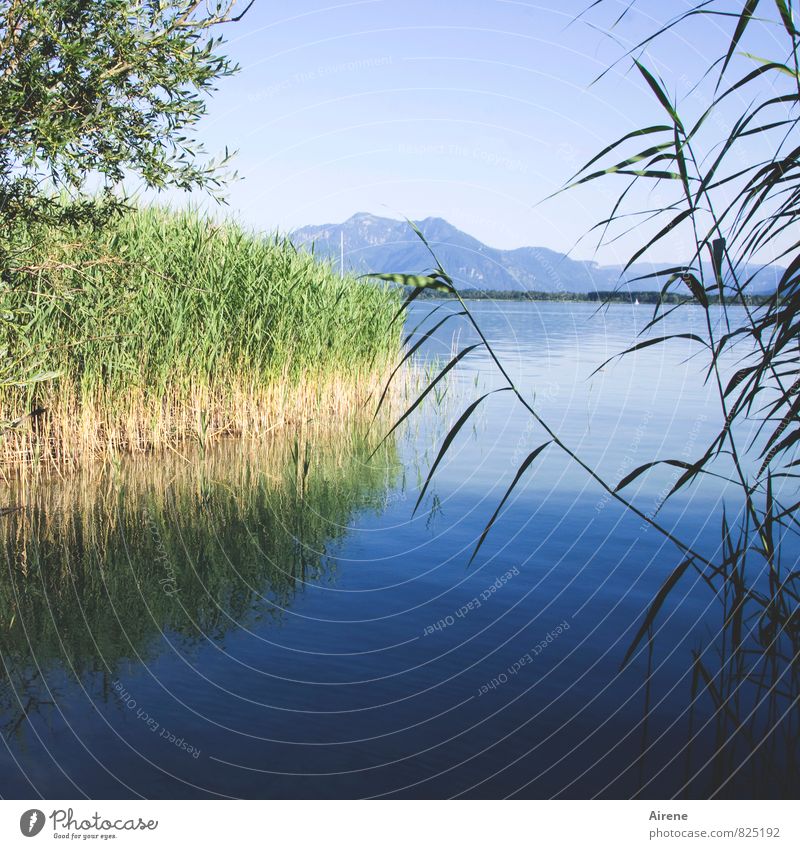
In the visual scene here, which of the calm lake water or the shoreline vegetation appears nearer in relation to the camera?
the calm lake water

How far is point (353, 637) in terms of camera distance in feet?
20.7

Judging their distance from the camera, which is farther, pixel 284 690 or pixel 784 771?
pixel 284 690

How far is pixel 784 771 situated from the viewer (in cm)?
436

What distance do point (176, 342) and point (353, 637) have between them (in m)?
6.74

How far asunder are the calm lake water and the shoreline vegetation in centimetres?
86

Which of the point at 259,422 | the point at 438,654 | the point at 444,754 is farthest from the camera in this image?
the point at 259,422

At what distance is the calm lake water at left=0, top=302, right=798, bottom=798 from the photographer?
177 inches

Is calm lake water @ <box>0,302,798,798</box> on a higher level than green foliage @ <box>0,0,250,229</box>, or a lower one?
lower

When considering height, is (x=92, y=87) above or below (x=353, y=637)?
above

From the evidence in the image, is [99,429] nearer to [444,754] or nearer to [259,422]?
[259,422]

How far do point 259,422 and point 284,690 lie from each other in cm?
871

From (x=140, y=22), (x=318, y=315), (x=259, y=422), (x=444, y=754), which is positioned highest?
(x=140, y=22)

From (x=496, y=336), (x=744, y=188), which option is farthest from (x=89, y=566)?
(x=496, y=336)

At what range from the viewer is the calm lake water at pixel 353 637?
4.50 meters
